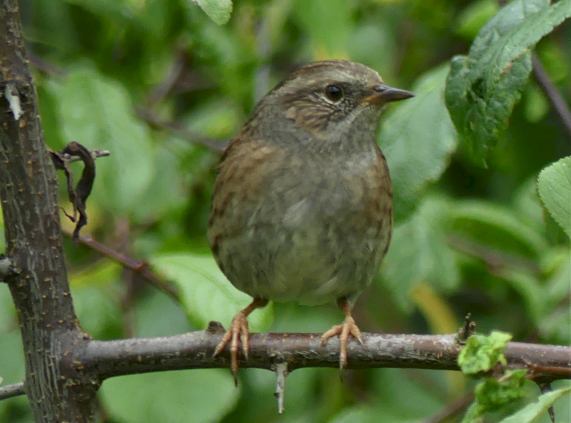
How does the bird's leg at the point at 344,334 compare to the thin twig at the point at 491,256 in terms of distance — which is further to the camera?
the thin twig at the point at 491,256

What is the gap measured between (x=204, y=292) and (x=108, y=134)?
85cm

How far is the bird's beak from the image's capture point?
373 centimetres

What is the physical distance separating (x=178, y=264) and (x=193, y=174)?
1.60m

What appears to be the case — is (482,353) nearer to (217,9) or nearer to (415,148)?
(217,9)

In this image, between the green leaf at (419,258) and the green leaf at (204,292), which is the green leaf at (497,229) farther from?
the green leaf at (204,292)

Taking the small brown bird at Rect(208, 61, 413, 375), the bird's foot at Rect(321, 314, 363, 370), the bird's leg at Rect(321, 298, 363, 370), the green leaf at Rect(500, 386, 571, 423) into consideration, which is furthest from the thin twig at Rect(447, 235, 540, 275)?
the green leaf at Rect(500, 386, 571, 423)

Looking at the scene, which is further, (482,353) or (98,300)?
(98,300)

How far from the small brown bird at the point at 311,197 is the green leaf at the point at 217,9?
127cm

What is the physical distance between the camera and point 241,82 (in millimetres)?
4770

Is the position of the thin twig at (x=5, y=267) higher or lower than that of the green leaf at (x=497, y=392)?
higher

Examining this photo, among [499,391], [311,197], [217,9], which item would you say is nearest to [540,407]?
[499,391]

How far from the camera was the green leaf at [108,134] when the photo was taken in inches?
157

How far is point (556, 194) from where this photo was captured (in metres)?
2.30

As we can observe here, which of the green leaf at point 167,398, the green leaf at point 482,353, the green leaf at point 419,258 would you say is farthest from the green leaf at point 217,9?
the green leaf at point 419,258
